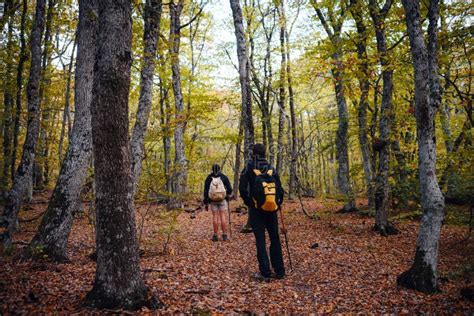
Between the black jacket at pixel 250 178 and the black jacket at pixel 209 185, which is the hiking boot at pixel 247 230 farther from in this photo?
the black jacket at pixel 250 178

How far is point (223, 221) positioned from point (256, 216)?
3330 millimetres

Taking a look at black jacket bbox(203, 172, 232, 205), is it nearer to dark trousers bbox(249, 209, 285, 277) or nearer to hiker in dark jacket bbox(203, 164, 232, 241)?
hiker in dark jacket bbox(203, 164, 232, 241)

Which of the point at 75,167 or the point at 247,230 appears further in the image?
the point at 247,230

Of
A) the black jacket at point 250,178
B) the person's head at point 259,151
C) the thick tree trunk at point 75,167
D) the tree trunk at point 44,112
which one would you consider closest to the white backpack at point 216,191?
the black jacket at point 250,178

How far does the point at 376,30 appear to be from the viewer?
8172 millimetres

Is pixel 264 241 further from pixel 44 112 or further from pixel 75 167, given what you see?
pixel 44 112

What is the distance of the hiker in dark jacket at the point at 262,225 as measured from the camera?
218 inches

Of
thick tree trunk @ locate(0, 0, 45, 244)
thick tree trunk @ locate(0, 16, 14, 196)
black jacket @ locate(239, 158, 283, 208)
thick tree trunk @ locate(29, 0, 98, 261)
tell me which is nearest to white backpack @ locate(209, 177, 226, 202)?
black jacket @ locate(239, 158, 283, 208)

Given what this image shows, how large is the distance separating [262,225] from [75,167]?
3885mm

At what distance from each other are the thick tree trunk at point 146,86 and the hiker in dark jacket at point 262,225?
340 cm

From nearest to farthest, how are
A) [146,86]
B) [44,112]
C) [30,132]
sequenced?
[30,132], [146,86], [44,112]

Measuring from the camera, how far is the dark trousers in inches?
218

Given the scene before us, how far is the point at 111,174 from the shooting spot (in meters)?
3.50

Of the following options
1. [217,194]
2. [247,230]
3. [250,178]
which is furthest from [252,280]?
[247,230]
